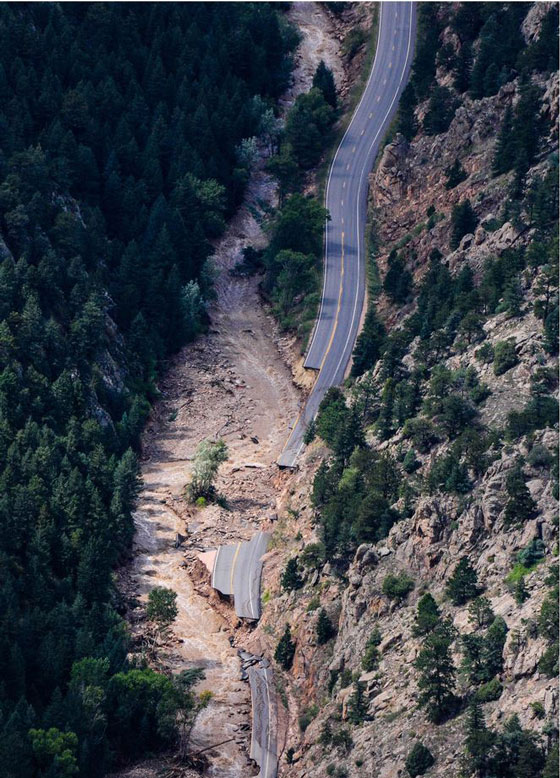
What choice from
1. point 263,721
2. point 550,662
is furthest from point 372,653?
point 550,662

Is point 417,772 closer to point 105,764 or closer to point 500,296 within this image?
point 105,764

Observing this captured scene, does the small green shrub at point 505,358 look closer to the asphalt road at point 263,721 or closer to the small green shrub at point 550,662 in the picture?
the asphalt road at point 263,721

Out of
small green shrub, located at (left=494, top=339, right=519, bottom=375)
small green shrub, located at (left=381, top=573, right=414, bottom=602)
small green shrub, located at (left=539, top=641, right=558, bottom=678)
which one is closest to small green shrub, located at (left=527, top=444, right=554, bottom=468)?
small green shrub, located at (left=381, top=573, right=414, bottom=602)

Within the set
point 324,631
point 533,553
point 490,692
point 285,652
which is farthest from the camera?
point 285,652

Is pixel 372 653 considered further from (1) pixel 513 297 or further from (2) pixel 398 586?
(1) pixel 513 297

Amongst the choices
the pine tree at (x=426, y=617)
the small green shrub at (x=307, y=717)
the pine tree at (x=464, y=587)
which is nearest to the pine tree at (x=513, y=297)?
the pine tree at (x=464, y=587)

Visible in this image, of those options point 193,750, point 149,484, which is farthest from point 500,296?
point 193,750
